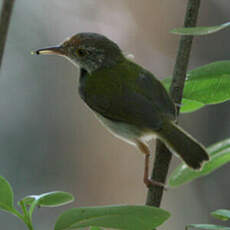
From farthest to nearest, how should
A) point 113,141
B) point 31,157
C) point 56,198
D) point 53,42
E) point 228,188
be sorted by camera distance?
point 53,42
point 113,141
point 31,157
point 228,188
point 56,198

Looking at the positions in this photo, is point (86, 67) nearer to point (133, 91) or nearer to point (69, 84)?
point (133, 91)

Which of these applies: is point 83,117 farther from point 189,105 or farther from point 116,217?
point 116,217

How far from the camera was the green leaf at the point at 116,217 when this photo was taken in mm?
1163

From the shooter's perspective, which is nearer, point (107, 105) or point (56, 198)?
point (56, 198)

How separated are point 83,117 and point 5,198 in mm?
4740

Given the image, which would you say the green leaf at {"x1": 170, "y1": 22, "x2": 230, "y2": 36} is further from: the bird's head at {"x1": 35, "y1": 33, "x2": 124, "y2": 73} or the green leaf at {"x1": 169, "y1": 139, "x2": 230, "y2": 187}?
the bird's head at {"x1": 35, "y1": 33, "x2": 124, "y2": 73}

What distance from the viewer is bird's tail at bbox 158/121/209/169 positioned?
1.92 m

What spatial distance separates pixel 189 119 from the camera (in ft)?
18.8

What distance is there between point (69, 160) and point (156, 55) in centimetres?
178

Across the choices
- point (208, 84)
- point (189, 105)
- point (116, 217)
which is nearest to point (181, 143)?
point (189, 105)

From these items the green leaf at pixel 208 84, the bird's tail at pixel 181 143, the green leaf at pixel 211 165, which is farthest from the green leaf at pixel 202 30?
A: the bird's tail at pixel 181 143

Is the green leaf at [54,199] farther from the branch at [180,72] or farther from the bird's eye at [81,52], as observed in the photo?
the bird's eye at [81,52]

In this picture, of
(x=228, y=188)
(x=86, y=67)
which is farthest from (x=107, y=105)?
(x=228, y=188)

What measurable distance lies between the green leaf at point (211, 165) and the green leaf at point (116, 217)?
26 cm
